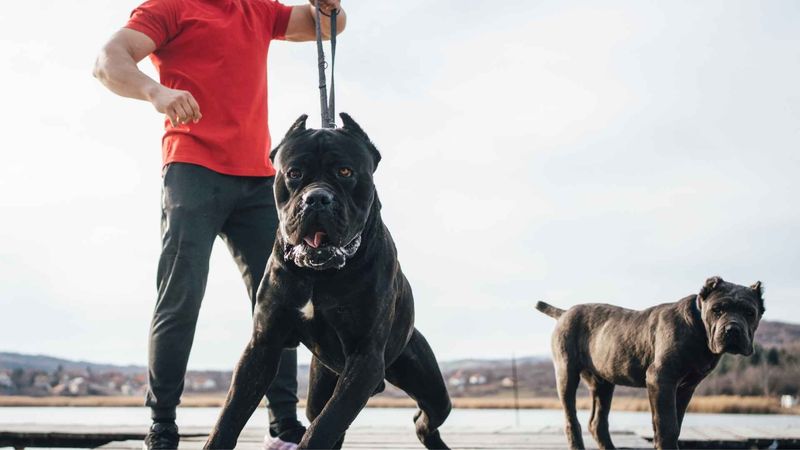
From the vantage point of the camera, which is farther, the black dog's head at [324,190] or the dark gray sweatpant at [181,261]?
the dark gray sweatpant at [181,261]

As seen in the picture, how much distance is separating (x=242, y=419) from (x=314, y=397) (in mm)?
553

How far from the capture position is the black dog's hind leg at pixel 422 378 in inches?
137

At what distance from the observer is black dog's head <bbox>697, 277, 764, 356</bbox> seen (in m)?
3.89

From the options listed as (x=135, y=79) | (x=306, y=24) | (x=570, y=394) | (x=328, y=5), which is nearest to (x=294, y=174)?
(x=135, y=79)

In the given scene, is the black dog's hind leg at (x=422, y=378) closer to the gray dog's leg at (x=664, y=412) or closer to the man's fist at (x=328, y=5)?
the gray dog's leg at (x=664, y=412)

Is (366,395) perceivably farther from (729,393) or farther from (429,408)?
(729,393)

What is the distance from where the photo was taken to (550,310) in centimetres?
553

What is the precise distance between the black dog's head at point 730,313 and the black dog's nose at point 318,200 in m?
2.26

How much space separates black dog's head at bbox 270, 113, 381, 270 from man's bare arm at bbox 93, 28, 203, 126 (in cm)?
38

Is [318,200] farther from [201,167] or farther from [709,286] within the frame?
[709,286]

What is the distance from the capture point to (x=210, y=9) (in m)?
3.92

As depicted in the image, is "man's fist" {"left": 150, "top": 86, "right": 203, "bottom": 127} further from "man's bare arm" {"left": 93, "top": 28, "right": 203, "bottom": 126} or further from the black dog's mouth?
the black dog's mouth

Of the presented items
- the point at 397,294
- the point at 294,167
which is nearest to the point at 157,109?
the point at 294,167

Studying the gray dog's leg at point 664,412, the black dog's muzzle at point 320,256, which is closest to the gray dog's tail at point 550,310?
the gray dog's leg at point 664,412
